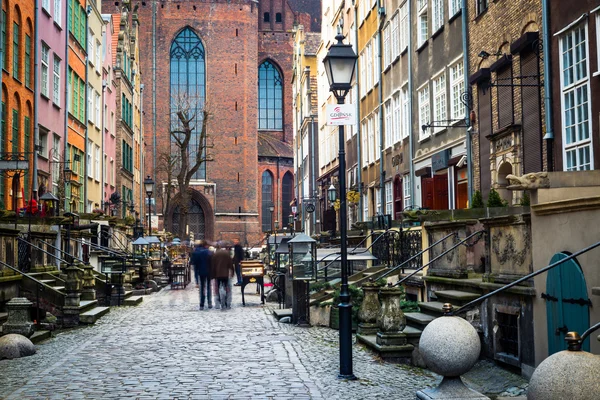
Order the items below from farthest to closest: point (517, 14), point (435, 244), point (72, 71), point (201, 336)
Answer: point (72, 71) < point (517, 14) < point (201, 336) < point (435, 244)

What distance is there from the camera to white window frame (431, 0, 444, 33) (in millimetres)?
23672

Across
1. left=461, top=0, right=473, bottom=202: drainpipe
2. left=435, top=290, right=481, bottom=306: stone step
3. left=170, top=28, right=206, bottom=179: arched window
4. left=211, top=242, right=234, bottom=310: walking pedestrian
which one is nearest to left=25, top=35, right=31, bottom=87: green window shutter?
left=211, top=242, right=234, bottom=310: walking pedestrian

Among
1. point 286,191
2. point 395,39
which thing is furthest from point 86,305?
point 286,191

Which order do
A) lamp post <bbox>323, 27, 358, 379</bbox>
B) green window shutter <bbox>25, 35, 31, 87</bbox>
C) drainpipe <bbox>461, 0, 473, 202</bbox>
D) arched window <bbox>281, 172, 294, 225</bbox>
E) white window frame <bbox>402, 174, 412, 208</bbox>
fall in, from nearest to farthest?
lamp post <bbox>323, 27, 358, 379</bbox>
drainpipe <bbox>461, 0, 473, 202</bbox>
green window shutter <bbox>25, 35, 31, 87</bbox>
white window frame <bbox>402, 174, 412, 208</bbox>
arched window <bbox>281, 172, 294, 225</bbox>

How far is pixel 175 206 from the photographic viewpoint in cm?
6738

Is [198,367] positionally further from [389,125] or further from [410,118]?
[389,125]

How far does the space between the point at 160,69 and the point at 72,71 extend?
120 feet

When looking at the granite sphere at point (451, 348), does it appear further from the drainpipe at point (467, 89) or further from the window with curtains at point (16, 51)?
the window with curtains at point (16, 51)

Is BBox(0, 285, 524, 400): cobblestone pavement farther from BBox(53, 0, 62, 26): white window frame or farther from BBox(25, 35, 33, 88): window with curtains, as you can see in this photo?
BBox(53, 0, 62, 26): white window frame

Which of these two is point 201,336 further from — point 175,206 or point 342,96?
point 175,206

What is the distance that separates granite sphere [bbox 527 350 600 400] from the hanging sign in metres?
5.20

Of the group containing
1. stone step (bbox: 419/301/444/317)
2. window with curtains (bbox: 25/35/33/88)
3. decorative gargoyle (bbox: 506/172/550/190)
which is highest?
window with curtains (bbox: 25/35/33/88)

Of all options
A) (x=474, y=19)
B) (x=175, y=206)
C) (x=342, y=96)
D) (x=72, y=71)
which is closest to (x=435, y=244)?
(x=342, y=96)

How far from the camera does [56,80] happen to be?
30359 mm
